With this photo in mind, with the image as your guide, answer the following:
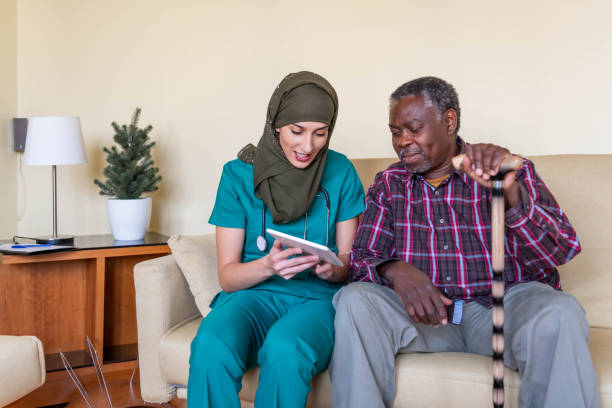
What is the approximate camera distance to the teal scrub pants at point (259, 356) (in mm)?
1449

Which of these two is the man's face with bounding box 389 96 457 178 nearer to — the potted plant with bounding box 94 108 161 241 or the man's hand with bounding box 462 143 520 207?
the man's hand with bounding box 462 143 520 207

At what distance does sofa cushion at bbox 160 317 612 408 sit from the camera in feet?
4.91

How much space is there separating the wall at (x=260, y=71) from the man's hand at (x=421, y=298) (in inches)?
46.2

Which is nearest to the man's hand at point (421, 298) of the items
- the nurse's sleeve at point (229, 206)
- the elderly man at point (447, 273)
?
the elderly man at point (447, 273)

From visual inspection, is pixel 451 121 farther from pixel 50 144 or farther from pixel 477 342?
pixel 50 144

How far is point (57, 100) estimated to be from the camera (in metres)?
3.18

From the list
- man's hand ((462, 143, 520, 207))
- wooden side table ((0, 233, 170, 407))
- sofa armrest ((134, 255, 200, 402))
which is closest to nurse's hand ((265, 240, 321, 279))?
man's hand ((462, 143, 520, 207))

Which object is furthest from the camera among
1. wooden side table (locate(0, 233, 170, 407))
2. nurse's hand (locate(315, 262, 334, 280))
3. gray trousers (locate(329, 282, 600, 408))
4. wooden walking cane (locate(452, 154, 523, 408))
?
wooden side table (locate(0, 233, 170, 407))

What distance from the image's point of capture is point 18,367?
5.12 feet

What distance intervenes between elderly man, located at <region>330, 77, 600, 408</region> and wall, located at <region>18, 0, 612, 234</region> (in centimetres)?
84

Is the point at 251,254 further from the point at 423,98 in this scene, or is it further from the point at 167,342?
the point at 423,98

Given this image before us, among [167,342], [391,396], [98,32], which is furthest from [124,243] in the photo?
[391,396]

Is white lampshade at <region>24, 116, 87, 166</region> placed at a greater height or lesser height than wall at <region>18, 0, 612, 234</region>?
lesser

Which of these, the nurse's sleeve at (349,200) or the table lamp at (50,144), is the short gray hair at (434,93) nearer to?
the nurse's sleeve at (349,200)
